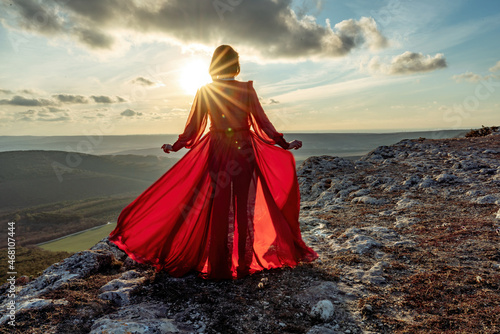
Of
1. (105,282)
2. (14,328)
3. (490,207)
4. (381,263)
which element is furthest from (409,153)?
(14,328)

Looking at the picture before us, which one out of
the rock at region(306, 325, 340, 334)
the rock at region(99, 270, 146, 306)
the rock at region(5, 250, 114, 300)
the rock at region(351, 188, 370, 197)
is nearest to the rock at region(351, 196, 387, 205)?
the rock at region(351, 188, 370, 197)

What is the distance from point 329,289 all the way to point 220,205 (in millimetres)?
1565

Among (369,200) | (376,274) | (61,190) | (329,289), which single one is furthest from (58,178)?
(376,274)

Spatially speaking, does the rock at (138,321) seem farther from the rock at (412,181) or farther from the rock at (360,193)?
the rock at (412,181)

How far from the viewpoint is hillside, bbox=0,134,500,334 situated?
223 centimetres

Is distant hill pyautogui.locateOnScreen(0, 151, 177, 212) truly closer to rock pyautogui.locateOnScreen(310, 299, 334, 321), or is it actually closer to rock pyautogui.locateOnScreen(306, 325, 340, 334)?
rock pyautogui.locateOnScreen(310, 299, 334, 321)

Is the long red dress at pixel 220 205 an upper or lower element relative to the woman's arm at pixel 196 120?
lower

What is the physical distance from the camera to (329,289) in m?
2.84

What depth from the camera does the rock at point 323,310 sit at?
2.35 m

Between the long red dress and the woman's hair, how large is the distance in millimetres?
115

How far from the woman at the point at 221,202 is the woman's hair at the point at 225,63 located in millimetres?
12

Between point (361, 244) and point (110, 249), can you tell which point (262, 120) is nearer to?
point (361, 244)

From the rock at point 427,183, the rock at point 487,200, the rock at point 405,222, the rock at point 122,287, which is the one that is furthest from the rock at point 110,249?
the rock at point 427,183

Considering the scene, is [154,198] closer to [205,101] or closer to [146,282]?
[146,282]
